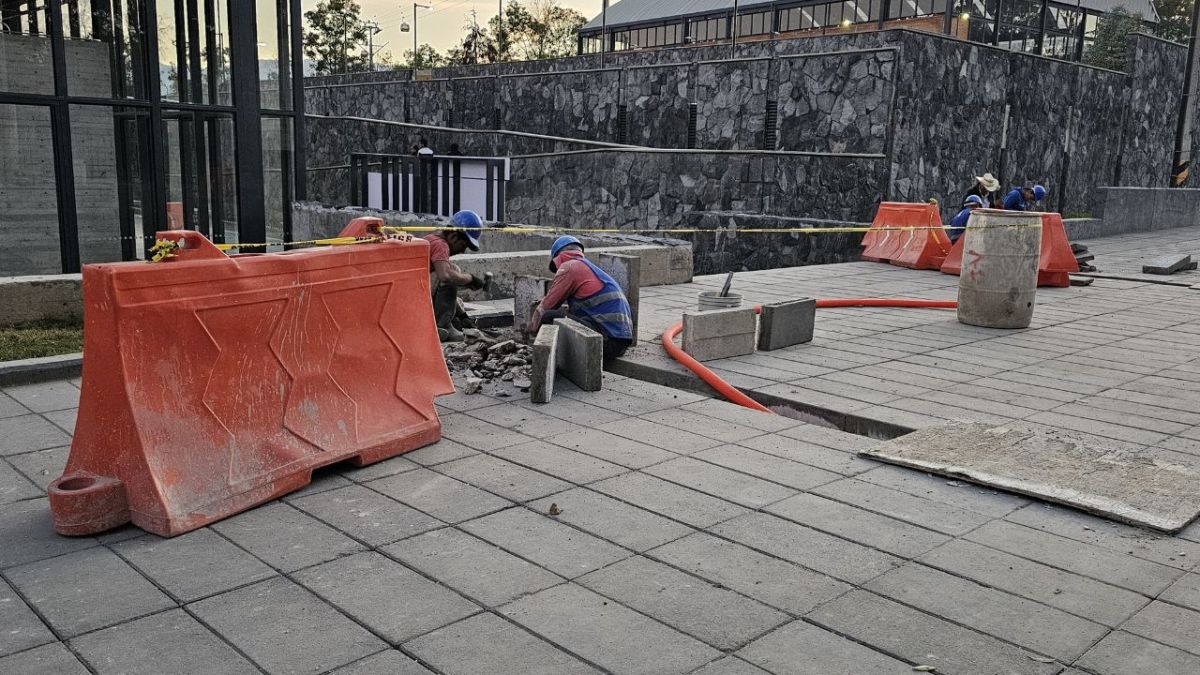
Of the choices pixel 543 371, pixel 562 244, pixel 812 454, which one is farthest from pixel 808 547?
pixel 562 244

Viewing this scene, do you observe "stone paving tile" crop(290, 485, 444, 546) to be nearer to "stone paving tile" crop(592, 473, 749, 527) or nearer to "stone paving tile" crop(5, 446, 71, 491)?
"stone paving tile" crop(592, 473, 749, 527)

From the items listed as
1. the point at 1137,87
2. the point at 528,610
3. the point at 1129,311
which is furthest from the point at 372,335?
the point at 1137,87

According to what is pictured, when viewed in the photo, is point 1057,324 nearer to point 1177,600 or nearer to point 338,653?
point 1177,600

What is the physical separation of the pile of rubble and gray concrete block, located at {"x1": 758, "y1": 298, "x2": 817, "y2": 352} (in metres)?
2.13

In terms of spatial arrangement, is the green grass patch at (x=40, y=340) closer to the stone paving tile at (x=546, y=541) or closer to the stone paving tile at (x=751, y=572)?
the stone paving tile at (x=546, y=541)

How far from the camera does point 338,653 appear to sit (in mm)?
3268

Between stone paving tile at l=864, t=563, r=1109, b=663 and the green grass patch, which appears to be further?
the green grass patch

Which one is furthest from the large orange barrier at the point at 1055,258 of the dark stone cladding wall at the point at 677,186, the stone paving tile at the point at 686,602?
the stone paving tile at the point at 686,602

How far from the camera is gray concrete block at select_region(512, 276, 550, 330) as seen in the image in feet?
29.0

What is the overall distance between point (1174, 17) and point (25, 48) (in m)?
59.7

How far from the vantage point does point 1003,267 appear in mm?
9945

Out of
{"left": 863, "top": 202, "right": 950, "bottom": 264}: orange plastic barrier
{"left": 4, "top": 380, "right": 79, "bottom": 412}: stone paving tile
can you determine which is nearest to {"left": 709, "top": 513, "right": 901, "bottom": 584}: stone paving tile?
{"left": 4, "top": 380, "right": 79, "bottom": 412}: stone paving tile

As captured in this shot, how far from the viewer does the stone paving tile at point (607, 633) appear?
10.7ft

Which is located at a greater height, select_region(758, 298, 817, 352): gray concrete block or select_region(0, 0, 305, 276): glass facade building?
select_region(0, 0, 305, 276): glass facade building
